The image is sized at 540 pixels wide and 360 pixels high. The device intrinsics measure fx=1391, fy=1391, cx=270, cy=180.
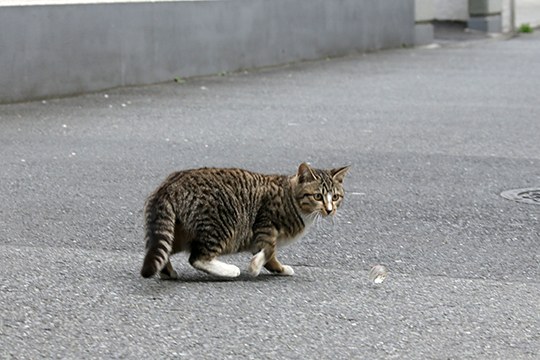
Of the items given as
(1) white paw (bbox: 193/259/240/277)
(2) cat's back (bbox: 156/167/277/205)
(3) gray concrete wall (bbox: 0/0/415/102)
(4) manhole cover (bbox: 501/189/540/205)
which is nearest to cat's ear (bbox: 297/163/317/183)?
(2) cat's back (bbox: 156/167/277/205)

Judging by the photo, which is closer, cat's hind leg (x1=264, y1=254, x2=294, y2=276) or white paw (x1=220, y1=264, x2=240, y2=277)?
white paw (x1=220, y1=264, x2=240, y2=277)

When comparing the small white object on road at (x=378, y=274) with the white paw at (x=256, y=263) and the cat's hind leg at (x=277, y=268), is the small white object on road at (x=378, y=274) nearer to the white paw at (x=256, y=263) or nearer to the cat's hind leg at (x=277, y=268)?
the cat's hind leg at (x=277, y=268)

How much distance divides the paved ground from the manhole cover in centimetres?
14

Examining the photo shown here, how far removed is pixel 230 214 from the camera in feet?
23.5

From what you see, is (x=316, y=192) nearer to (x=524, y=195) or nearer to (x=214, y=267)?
(x=214, y=267)

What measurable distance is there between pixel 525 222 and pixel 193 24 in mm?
9962

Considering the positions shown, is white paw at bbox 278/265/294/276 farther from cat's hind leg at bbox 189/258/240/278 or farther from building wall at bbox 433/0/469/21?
building wall at bbox 433/0/469/21

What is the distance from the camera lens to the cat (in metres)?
7.05

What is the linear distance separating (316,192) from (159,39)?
34.8ft

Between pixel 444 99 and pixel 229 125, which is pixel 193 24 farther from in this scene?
pixel 229 125

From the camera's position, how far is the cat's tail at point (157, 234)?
6.88 meters

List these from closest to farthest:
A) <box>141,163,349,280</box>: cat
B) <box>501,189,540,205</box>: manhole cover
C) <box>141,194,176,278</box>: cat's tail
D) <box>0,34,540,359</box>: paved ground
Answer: <box>0,34,540,359</box>: paved ground → <box>141,194,176,278</box>: cat's tail → <box>141,163,349,280</box>: cat → <box>501,189,540,205</box>: manhole cover

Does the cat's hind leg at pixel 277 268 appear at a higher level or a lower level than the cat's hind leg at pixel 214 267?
lower

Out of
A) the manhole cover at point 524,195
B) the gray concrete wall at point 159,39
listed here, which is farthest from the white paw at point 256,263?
the gray concrete wall at point 159,39
